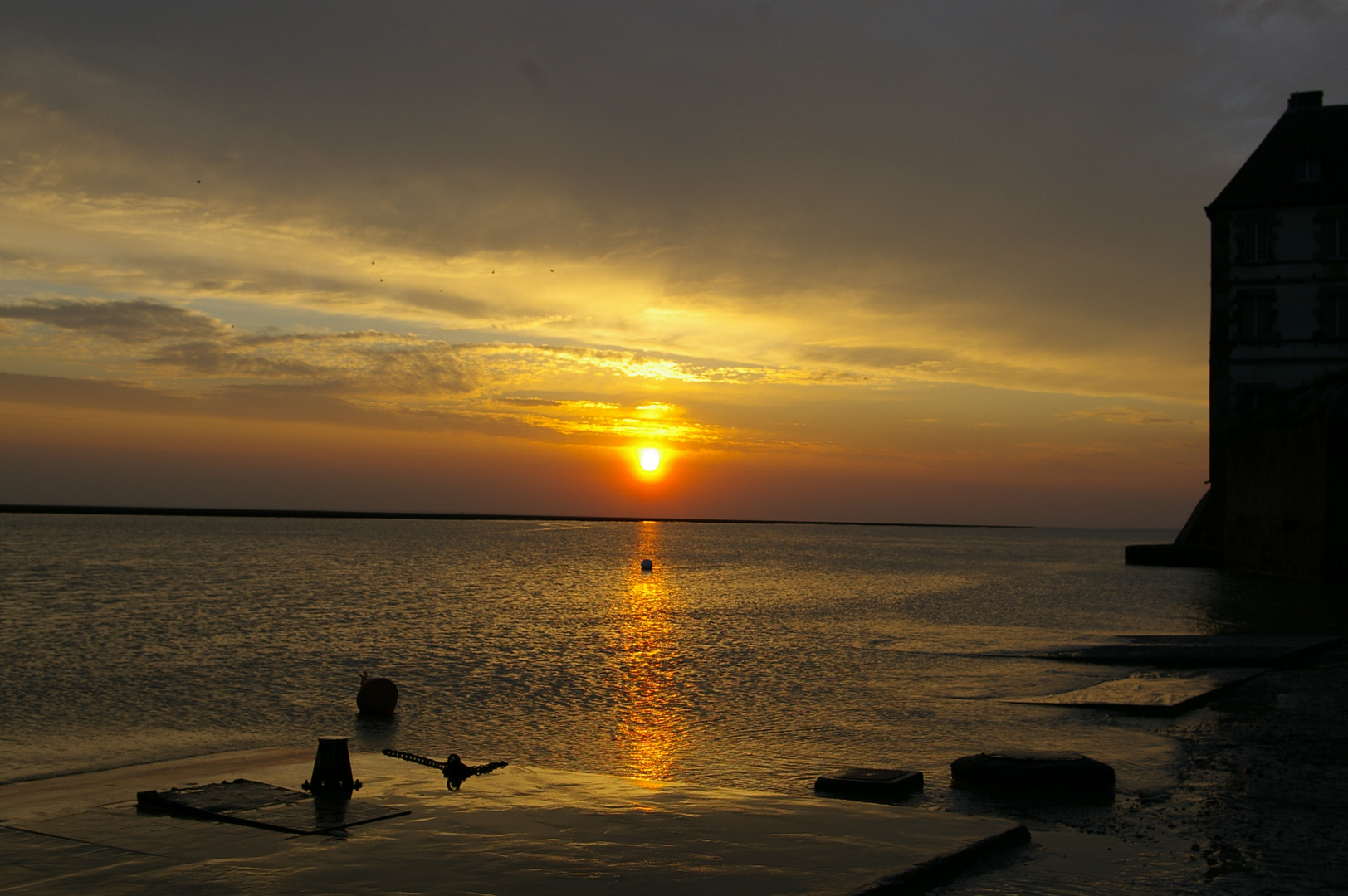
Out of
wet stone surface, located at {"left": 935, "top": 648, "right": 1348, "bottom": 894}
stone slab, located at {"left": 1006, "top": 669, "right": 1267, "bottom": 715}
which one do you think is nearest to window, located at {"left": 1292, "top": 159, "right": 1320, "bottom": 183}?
stone slab, located at {"left": 1006, "top": 669, "right": 1267, "bottom": 715}

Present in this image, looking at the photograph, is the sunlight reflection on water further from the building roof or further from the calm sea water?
the building roof

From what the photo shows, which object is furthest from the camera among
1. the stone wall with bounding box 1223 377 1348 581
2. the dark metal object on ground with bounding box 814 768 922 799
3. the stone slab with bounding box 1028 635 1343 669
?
the stone wall with bounding box 1223 377 1348 581

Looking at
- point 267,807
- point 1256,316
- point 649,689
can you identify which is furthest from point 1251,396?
point 267,807

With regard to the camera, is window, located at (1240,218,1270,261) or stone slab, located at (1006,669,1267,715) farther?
window, located at (1240,218,1270,261)

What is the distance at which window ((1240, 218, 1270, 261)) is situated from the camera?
49.3m

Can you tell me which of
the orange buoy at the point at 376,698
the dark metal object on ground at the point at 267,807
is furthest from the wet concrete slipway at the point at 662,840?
the orange buoy at the point at 376,698

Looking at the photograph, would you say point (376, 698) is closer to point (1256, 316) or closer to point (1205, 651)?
point (1205, 651)

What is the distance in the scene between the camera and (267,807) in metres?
7.83

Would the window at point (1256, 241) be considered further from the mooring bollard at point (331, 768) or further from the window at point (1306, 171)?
the mooring bollard at point (331, 768)

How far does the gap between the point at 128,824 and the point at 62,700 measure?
11.0m

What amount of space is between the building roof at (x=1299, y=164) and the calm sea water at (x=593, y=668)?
18.0 metres

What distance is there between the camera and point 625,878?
6.10 m

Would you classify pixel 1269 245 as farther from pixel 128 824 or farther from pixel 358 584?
pixel 128 824

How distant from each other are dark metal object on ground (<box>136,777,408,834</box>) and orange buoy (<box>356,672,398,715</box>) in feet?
23.2
